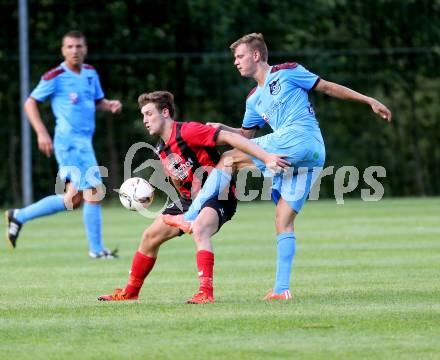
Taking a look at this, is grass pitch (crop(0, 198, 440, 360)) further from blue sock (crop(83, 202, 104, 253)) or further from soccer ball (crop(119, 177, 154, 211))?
soccer ball (crop(119, 177, 154, 211))

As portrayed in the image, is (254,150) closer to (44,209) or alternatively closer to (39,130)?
(39,130)

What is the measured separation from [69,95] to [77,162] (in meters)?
0.74

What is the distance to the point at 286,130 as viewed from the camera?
8.32m

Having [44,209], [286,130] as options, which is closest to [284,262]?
[286,130]

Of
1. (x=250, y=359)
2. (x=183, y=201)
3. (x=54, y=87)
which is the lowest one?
(x=250, y=359)

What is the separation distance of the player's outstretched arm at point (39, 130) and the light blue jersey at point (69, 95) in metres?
0.11

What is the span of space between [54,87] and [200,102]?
47.5 feet

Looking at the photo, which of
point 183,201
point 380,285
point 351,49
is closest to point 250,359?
point 183,201

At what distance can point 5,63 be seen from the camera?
1021 inches

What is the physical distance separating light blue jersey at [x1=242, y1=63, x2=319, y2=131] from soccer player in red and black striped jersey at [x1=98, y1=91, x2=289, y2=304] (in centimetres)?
68

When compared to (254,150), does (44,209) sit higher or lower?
lower

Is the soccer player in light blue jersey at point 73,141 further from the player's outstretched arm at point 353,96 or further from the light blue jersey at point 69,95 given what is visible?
the player's outstretched arm at point 353,96

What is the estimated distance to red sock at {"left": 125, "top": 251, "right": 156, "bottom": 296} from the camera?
321 inches

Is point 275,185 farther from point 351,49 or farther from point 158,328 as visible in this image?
point 351,49
